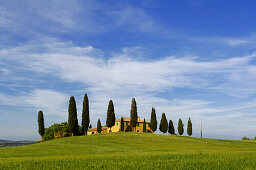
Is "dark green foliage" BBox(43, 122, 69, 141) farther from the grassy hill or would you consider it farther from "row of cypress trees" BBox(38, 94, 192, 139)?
the grassy hill

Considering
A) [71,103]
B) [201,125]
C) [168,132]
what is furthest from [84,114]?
[201,125]

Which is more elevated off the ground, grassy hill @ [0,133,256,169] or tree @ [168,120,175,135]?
grassy hill @ [0,133,256,169]

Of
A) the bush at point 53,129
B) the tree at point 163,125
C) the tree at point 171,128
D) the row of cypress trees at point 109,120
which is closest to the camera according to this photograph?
the row of cypress trees at point 109,120

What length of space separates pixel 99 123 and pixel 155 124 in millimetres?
26454

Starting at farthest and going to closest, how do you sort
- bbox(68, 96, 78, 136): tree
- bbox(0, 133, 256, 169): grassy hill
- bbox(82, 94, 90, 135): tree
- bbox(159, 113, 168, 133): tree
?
bbox(159, 113, 168, 133): tree → bbox(82, 94, 90, 135): tree → bbox(68, 96, 78, 136): tree → bbox(0, 133, 256, 169): grassy hill

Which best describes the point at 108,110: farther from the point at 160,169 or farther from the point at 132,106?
the point at 160,169

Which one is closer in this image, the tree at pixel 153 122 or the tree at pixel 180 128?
the tree at pixel 153 122

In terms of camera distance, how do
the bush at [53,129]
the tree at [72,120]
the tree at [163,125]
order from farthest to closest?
the tree at [163,125] < the bush at [53,129] < the tree at [72,120]

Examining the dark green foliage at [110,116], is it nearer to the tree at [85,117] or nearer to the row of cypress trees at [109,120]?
the row of cypress trees at [109,120]

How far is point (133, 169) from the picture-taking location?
1294 centimetres

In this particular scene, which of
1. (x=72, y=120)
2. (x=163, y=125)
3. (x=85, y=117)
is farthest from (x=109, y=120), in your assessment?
(x=163, y=125)

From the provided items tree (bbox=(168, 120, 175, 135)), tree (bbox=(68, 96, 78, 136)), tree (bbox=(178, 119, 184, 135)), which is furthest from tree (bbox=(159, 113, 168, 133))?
tree (bbox=(68, 96, 78, 136))

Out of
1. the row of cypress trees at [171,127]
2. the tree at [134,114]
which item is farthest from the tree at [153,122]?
the tree at [134,114]

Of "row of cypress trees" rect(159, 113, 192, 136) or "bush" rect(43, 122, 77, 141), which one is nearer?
"bush" rect(43, 122, 77, 141)
